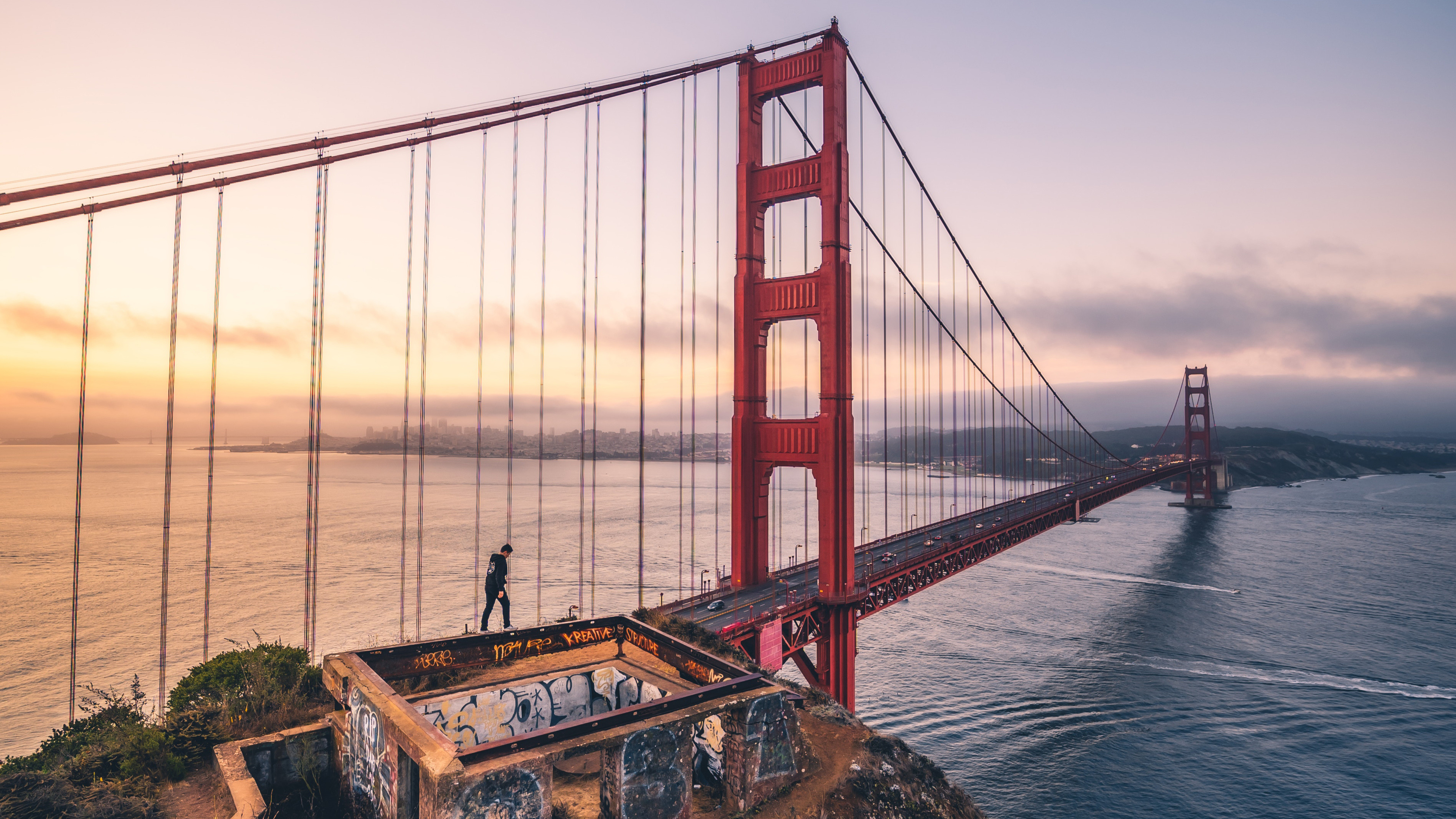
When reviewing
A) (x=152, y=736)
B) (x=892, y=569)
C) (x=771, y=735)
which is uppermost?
(x=152, y=736)

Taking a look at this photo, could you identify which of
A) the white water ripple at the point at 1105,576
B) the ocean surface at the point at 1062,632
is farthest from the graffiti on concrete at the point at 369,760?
the white water ripple at the point at 1105,576

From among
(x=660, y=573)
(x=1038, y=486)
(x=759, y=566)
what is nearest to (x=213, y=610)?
(x=660, y=573)

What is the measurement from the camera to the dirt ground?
7.82m

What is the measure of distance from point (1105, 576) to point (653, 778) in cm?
5977

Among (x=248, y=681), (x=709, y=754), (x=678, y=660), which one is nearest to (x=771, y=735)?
(x=709, y=754)

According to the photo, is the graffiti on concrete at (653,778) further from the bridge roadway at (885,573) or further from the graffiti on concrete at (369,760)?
the bridge roadway at (885,573)

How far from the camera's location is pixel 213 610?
45688 millimetres

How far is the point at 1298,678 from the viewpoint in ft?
104

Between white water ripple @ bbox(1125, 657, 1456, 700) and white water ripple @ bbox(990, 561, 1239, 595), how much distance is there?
60.5 feet

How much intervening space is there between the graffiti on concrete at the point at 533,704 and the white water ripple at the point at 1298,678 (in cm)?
3410

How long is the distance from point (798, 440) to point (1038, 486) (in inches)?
5597

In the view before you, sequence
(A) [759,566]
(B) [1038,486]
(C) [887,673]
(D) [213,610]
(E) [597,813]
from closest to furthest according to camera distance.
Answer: (E) [597,813]
(A) [759,566]
(C) [887,673]
(D) [213,610]
(B) [1038,486]

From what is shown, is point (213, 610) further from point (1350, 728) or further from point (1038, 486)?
point (1038, 486)

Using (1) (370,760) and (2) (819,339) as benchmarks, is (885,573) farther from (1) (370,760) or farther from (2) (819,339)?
(1) (370,760)
